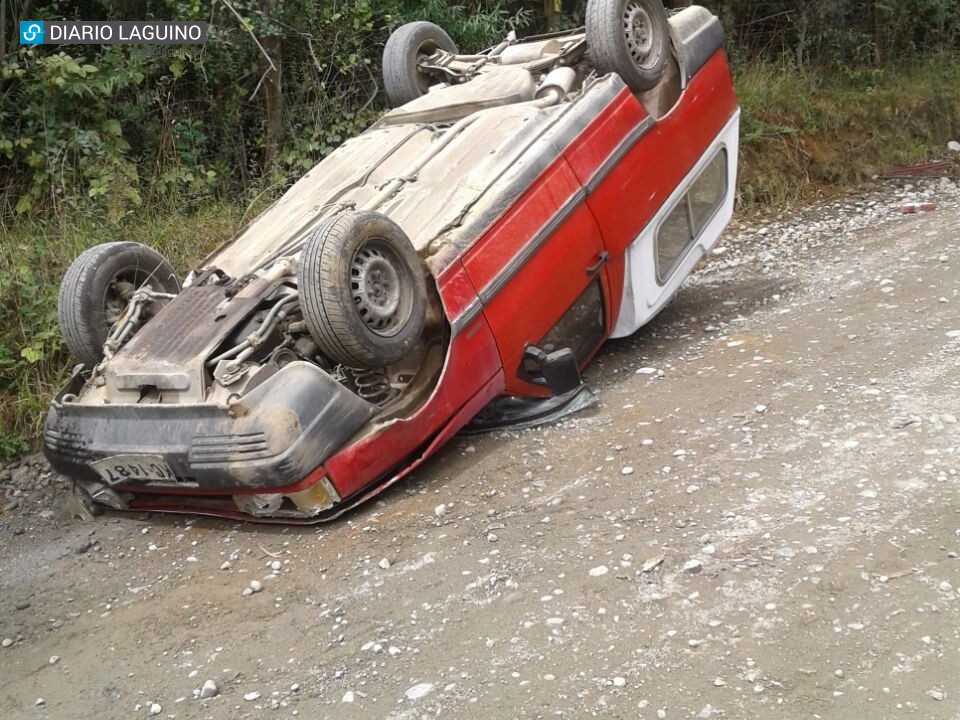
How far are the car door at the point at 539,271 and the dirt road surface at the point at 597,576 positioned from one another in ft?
1.39

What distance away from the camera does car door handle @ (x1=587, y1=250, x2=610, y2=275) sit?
5.20 metres

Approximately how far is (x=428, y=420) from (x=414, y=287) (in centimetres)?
59

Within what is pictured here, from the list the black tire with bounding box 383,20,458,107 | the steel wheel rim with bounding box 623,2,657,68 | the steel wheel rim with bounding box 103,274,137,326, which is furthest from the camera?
the black tire with bounding box 383,20,458,107

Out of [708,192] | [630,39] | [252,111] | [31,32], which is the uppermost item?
[31,32]

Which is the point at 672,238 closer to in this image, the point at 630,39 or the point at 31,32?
the point at 630,39

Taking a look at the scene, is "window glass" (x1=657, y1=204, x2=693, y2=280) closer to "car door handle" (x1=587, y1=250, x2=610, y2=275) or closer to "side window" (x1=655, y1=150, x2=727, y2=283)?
"side window" (x1=655, y1=150, x2=727, y2=283)

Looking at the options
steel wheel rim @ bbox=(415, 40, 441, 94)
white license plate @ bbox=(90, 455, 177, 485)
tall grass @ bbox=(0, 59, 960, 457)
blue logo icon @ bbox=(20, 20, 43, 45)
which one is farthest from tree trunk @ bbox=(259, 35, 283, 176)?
white license plate @ bbox=(90, 455, 177, 485)

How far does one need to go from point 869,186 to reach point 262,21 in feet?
18.7

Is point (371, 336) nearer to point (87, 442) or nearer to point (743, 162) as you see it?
point (87, 442)

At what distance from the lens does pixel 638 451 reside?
447cm

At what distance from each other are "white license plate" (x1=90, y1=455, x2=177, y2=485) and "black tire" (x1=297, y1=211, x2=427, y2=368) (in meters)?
0.82

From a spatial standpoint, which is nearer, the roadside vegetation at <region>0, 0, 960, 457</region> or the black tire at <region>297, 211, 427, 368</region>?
the black tire at <region>297, 211, 427, 368</region>

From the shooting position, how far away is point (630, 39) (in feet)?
18.4

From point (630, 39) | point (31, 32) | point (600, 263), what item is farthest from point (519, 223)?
point (31, 32)
